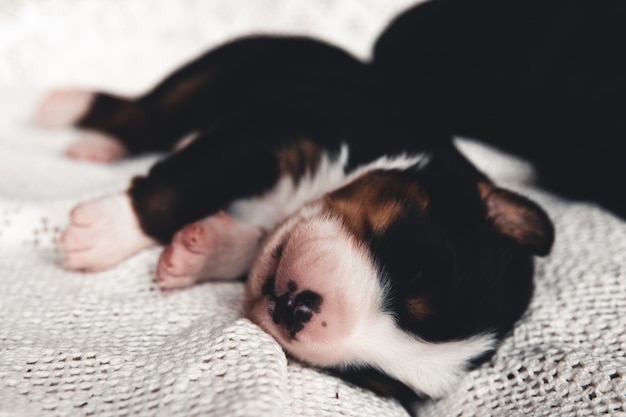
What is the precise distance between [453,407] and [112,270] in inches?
37.9

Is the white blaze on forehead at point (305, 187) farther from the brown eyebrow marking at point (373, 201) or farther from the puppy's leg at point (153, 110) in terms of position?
the puppy's leg at point (153, 110)

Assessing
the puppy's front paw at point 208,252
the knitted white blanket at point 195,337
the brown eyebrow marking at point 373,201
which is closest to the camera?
the knitted white blanket at point 195,337

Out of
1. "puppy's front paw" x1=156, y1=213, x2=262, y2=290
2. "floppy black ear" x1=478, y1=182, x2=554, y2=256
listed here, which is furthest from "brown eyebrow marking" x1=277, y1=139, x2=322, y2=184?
"floppy black ear" x1=478, y1=182, x2=554, y2=256

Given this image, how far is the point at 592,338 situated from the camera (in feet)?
4.94

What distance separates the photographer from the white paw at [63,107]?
280 cm

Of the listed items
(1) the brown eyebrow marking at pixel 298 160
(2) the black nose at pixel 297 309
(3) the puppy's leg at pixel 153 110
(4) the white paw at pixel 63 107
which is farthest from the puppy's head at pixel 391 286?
(4) the white paw at pixel 63 107

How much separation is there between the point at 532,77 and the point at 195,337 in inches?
75.9

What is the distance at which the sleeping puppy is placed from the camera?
1424 millimetres

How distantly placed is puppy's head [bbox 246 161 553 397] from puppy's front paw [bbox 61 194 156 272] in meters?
0.42

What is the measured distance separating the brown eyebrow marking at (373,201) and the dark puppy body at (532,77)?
932mm

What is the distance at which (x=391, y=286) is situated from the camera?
1.43 meters

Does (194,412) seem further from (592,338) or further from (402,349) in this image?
(592,338)

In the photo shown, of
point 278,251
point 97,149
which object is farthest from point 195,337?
point 97,149

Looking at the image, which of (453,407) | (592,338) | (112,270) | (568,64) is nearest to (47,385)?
(112,270)
